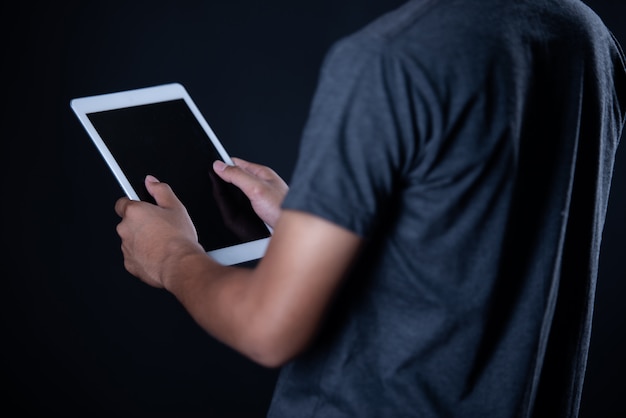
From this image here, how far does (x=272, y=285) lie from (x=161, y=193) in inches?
15.6

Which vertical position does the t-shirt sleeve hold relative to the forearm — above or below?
above

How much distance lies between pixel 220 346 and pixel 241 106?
570 mm

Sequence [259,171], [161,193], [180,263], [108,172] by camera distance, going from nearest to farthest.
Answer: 1. [180,263]
2. [161,193]
3. [259,171]
4. [108,172]

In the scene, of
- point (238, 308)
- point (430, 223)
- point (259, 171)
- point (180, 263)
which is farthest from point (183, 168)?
point (430, 223)

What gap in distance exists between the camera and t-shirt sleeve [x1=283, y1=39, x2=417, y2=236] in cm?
64

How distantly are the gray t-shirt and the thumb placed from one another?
31 cm

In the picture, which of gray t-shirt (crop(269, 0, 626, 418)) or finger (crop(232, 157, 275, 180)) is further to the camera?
finger (crop(232, 157, 275, 180))

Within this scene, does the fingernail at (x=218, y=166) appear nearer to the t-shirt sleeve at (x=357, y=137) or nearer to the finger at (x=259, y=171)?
the finger at (x=259, y=171)

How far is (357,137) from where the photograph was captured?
643 millimetres

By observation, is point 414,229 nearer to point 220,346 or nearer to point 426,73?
point 426,73

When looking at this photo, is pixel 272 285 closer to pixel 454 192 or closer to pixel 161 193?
pixel 454 192

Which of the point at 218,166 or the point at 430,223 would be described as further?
the point at 218,166

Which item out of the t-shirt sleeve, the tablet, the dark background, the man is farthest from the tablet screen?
the t-shirt sleeve

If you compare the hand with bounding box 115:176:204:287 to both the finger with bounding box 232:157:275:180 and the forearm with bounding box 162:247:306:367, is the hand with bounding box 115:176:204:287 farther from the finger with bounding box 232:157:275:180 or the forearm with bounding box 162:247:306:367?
the finger with bounding box 232:157:275:180
